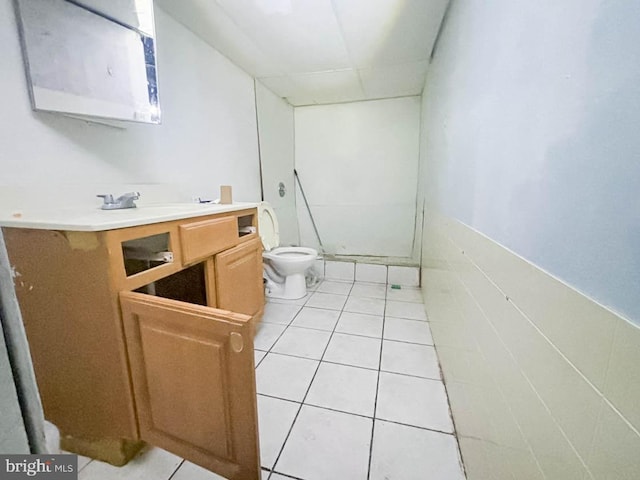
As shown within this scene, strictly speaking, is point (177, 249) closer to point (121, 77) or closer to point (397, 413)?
point (121, 77)

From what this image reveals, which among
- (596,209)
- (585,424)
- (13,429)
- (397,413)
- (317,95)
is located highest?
(317,95)

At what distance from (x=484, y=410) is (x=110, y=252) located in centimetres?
114

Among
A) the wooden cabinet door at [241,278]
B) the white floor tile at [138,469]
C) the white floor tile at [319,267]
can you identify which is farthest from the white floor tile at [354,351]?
the white floor tile at [319,267]

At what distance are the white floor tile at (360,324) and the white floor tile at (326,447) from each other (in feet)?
2.22

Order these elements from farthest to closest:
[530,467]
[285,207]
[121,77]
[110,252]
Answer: [285,207]
[121,77]
[110,252]
[530,467]

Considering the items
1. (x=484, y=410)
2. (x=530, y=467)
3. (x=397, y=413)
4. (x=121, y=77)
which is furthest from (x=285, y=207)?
(x=530, y=467)

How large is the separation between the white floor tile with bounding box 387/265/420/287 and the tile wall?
5.10ft

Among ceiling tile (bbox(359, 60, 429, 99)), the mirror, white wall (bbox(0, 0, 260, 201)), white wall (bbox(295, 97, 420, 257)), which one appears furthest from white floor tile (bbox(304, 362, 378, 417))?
ceiling tile (bbox(359, 60, 429, 99))

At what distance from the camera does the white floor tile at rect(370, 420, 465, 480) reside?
0.90 meters

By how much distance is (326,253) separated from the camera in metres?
3.22

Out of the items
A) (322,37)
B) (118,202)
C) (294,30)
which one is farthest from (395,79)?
(118,202)

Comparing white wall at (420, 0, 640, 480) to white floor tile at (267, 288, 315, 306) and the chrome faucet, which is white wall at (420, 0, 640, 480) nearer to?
the chrome faucet

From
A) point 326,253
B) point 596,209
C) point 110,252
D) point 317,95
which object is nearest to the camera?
point 596,209

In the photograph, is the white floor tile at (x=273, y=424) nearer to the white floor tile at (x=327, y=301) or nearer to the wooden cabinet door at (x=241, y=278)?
the wooden cabinet door at (x=241, y=278)
